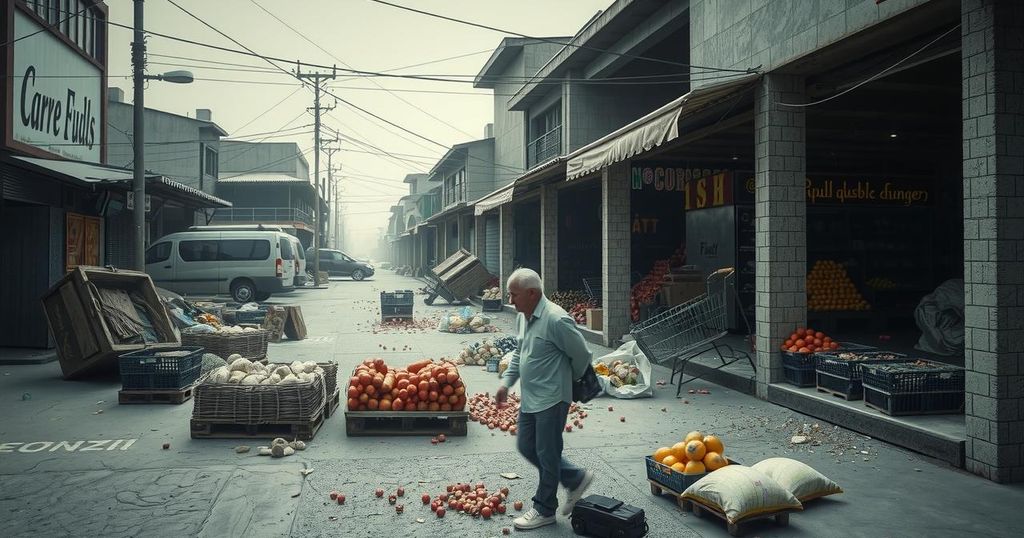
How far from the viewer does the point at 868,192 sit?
1416 centimetres

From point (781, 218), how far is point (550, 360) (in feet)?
16.3

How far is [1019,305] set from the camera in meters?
5.37

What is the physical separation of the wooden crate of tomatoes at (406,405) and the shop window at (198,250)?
18.3 m

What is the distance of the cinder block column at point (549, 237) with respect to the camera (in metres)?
18.4

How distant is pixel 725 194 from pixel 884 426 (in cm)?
791

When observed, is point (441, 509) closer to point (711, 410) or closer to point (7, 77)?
point (711, 410)

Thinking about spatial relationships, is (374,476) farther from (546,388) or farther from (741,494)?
(741,494)

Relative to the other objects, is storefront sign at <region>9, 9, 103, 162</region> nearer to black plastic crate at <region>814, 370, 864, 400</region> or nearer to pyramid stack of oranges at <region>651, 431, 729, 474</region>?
pyramid stack of oranges at <region>651, 431, 729, 474</region>

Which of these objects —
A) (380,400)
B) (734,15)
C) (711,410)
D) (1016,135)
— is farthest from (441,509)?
(734,15)

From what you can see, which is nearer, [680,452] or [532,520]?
[532,520]

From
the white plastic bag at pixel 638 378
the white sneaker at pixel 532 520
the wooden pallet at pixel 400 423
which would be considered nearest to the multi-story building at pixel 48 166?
the wooden pallet at pixel 400 423

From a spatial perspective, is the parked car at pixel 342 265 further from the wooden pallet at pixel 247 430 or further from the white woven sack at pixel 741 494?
the white woven sack at pixel 741 494

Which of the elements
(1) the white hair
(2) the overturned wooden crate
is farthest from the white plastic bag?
(2) the overturned wooden crate

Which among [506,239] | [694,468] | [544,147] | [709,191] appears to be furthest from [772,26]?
[544,147]
